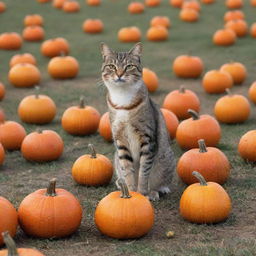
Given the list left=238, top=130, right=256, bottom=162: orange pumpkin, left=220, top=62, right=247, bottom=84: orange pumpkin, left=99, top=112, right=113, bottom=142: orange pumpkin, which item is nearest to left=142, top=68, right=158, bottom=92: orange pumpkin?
left=220, top=62, right=247, bottom=84: orange pumpkin

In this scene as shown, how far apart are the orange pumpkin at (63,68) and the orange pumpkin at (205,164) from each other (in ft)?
20.2

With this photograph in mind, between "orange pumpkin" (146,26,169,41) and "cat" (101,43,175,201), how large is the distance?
9484mm

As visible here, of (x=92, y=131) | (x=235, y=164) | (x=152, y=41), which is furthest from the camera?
(x=152, y=41)

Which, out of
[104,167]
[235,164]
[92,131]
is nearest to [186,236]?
[104,167]

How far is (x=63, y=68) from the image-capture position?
13055mm

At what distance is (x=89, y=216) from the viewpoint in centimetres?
655

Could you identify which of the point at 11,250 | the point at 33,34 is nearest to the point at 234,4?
the point at 33,34

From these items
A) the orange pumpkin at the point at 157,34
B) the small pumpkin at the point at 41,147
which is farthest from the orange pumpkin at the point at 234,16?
the small pumpkin at the point at 41,147

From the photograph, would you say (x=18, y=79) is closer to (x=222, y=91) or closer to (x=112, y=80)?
(x=222, y=91)

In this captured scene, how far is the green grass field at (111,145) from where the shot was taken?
5840 mm

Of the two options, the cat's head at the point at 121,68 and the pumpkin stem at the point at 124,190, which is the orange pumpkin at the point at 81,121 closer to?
the cat's head at the point at 121,68

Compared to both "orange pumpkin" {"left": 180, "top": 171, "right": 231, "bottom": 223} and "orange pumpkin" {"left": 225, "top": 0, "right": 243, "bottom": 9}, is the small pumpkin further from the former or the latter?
"orange pumpkin" {"left": 225, "top": 0, "right": 243, "bottom": 9}

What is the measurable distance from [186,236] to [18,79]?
7112 mm

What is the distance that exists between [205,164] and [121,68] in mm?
1416
